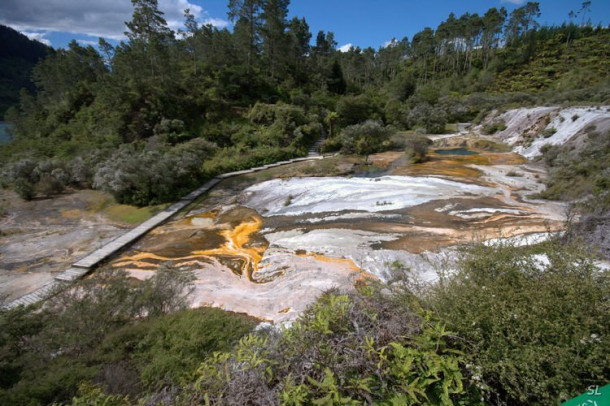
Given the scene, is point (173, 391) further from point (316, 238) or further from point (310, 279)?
point (316, 238)

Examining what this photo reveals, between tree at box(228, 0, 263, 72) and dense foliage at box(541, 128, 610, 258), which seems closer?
dense foliage at box(541, 128, 610, 258)

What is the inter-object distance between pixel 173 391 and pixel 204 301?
4.19m

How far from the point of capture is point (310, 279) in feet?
24.3

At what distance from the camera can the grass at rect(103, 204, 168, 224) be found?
484 inches

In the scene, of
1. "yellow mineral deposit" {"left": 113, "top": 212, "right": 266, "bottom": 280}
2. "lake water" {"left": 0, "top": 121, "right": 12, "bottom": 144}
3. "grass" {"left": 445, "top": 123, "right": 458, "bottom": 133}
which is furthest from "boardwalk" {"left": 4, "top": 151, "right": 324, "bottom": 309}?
"lake water" {"left": 0, "top": 121, "right": 12, "bottom": 144}

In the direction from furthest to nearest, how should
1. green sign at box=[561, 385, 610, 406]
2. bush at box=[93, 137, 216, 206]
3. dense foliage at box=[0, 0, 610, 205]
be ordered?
dense foliage at box=[0, 0, 610, 205]
bush at box=[93, 137, 216, 206]
green sign at box=[561, 385, 610, 406]

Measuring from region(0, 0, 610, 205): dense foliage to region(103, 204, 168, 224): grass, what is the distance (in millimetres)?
520

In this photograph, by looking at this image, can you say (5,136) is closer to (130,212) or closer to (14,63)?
(130,212)

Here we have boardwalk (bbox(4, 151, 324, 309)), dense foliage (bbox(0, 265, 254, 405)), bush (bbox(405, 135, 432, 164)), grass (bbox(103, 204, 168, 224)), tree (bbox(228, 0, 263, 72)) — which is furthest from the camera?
tree (bbox(228, 0, 263, 72))

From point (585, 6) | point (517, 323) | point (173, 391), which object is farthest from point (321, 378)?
point (585, 6)

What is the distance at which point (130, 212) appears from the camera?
13016mm

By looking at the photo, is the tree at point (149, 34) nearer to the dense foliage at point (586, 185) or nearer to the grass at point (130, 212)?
the grass at point (130, 212)

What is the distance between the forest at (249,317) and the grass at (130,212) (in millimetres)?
537

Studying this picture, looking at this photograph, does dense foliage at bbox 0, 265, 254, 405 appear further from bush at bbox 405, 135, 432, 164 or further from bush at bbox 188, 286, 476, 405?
bush at bbox 405, 135, 432, 164
